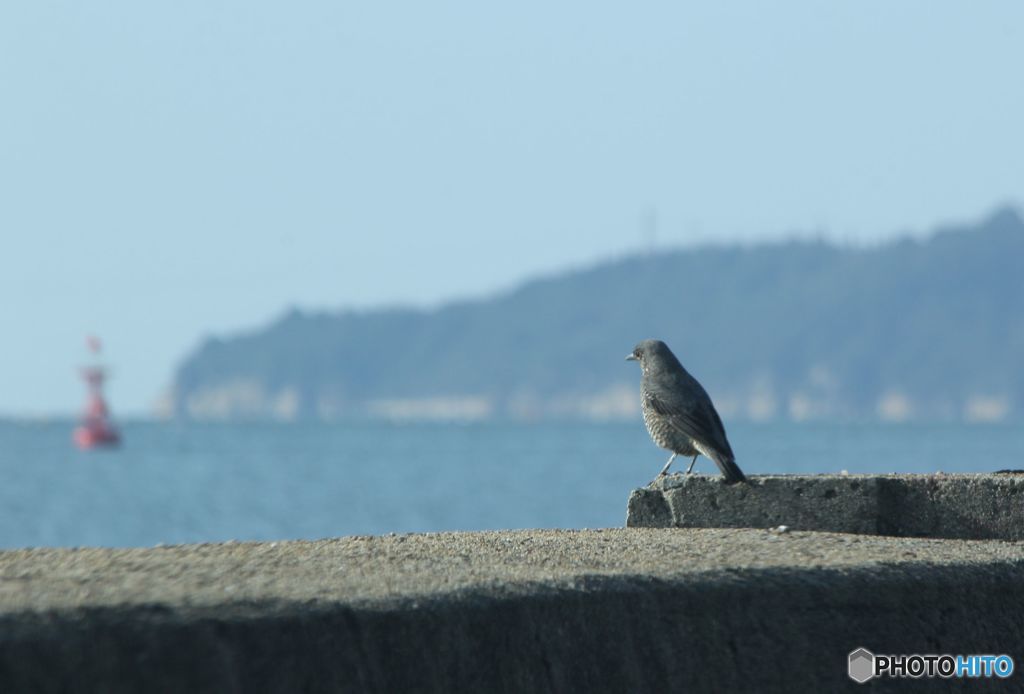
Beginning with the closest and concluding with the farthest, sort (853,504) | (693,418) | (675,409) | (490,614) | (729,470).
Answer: (490,614) < (853,504) < (729,470) < (693,418) < (675,409)

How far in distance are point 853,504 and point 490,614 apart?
8.75ft

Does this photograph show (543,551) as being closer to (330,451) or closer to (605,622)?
(605,622)

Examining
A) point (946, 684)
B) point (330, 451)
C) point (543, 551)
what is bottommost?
point (330, 451)

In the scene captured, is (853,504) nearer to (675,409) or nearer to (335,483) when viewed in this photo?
(675,409)

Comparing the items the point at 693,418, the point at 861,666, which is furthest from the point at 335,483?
the point at 861,666

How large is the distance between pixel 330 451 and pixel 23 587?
128m

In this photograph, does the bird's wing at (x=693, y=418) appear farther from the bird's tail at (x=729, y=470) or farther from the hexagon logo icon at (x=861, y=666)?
the hexagon logo icon at (x=861, y=666)

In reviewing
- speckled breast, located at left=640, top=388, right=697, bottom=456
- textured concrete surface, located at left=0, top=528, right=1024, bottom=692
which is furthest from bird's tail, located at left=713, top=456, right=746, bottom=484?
textured concrete surface, located at left=0, top=528, right=1024, bottom=692

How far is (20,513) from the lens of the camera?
61125 millimetres

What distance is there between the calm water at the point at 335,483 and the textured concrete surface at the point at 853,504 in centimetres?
128

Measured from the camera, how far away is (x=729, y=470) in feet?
22.2

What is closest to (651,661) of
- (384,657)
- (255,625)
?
(384,657)

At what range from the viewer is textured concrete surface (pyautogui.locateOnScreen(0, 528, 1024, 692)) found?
3342 mm

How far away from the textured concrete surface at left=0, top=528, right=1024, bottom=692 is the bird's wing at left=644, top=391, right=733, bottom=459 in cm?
213
